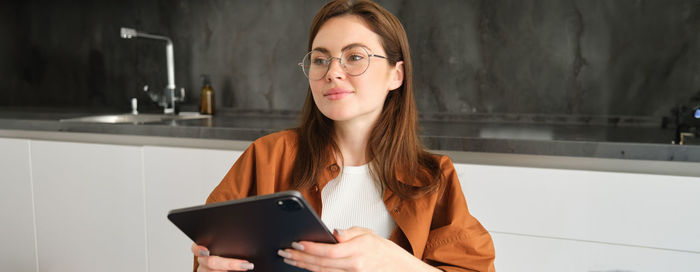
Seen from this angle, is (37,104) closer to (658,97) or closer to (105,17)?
(105,17)

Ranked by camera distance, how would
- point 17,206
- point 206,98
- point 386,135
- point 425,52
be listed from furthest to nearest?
point 206,98 < point 425,52 < point 17,206 < point 386,135

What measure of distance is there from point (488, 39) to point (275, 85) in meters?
0.94

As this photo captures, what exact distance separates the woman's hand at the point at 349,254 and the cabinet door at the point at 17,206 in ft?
5.01

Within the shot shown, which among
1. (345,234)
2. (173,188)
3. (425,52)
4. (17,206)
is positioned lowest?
(17,206)

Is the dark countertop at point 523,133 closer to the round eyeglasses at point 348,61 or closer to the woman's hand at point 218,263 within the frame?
the round eyeglasses at point 348,61

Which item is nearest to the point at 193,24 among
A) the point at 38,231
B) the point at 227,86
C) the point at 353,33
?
the point at 227,86

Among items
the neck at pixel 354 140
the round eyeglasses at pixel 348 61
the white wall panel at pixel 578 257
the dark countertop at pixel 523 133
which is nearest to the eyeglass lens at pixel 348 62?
the round eyeglasses at pixel 348 61

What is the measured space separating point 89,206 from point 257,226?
1294 mm

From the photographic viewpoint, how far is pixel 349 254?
638 millimetres

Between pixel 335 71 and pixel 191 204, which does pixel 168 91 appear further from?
pixel 335 71

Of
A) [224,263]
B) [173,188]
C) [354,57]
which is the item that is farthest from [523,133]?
[173,188]

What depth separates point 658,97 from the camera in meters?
1.58

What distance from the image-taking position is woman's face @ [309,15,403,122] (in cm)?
85

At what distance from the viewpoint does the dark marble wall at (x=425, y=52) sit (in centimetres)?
159
